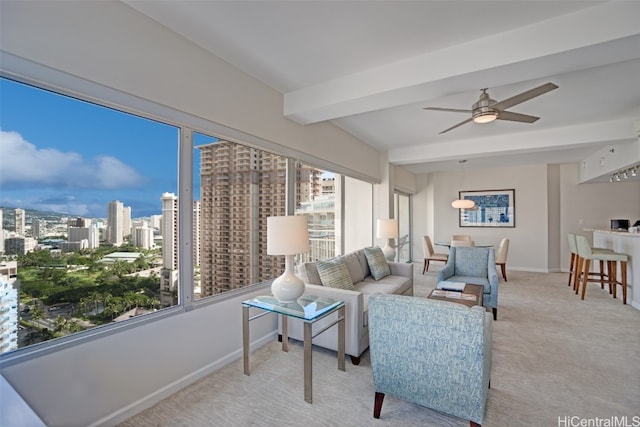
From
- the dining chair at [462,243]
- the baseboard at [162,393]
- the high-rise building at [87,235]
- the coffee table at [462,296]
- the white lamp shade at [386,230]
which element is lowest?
the baseboard at [162,393]

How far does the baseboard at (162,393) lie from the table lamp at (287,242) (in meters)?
0.78

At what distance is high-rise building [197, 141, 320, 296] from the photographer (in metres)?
2.62

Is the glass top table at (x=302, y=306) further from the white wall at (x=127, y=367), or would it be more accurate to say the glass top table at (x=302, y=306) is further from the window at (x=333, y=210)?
the window at (x=333, y=210)

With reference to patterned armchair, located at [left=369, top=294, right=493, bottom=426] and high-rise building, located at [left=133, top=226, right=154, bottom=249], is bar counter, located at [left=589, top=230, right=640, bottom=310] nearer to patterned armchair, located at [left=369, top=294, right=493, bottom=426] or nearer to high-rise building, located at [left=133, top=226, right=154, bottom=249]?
patterned armchair, located at [left=369, top=294, right=493, bottom=426]

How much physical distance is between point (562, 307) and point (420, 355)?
388 centimetres

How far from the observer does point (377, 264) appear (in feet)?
13.3

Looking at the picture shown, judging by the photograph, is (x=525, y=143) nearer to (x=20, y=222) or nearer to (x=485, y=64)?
(x=485, y=64)

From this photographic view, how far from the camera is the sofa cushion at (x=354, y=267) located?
145 inches

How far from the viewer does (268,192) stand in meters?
3.36

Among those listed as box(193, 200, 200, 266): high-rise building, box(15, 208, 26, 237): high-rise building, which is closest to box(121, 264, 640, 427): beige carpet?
box(193, 200, 200, 266): high-rise building

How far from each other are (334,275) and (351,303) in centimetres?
52

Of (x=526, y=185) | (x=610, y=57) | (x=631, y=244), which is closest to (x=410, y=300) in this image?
(x=610, y=57)

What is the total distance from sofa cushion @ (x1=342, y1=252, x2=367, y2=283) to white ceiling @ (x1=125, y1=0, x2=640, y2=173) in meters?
1.78

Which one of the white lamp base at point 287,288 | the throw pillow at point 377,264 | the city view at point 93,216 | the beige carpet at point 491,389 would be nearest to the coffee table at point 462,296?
the beige carpet at point 491,389
